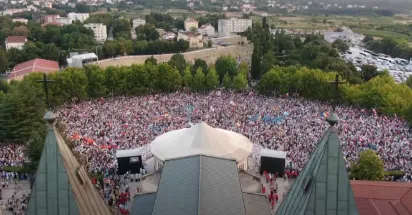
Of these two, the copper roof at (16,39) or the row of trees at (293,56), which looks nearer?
the row of trees at (293,56)

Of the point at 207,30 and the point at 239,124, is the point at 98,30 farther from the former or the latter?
the point at 239,124

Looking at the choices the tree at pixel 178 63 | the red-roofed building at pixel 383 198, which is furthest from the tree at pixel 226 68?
the red-roofed building at pixel 383 198

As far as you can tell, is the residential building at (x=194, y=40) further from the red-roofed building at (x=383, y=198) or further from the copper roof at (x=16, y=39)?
the red-roofed building at (x=383, y=198)

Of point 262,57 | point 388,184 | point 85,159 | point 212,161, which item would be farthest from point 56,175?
point 262,57

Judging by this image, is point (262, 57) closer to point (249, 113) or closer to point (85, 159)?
point (249, 113)

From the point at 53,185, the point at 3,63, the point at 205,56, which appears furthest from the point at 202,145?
the point at 205,56

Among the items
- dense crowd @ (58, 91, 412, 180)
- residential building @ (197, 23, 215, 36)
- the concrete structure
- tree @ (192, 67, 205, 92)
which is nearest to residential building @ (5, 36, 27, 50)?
residential building @ (197, 23, 215, 36)

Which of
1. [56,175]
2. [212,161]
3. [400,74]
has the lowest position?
[400,74]
